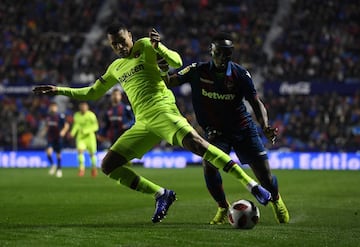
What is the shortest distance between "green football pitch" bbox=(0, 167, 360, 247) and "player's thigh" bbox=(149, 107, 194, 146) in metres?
1.08

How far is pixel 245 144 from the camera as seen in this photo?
996 cm

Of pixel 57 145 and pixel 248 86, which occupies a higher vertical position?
pixel 248 86

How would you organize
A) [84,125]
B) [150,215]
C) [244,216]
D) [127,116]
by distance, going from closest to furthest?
[244,216]
[150,215]
[127,116]
[84,125]

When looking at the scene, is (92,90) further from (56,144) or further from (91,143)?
(56,144)

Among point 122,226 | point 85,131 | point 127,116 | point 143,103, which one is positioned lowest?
point 85,131

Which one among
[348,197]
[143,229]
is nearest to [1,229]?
[143,229]

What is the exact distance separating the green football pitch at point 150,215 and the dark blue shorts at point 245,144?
2.84 feet

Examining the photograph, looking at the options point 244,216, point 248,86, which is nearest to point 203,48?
point 248,86

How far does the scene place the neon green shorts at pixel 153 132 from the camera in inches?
364

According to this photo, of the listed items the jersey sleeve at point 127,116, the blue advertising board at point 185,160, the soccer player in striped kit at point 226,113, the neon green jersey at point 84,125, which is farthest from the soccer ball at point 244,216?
the blue advertising board at point 185,160

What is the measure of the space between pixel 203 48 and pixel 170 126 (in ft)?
83.4

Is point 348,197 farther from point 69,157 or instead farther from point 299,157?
point 69,157

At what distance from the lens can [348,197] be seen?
14.9 meters

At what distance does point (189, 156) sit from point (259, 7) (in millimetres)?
9174
